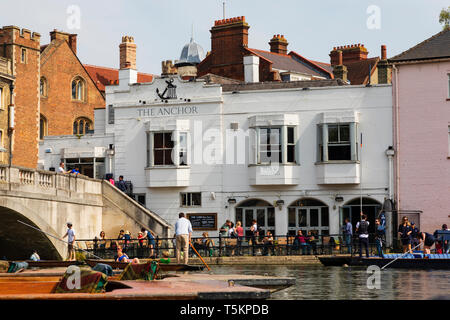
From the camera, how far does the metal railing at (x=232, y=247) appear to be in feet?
124

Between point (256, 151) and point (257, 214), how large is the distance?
3.09 metres

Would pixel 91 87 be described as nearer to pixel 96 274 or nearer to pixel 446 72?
pixel 446 72

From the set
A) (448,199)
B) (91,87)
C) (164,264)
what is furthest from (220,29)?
(164,264)

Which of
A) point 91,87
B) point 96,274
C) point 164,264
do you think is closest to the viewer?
point 96,274

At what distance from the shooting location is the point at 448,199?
137 ft

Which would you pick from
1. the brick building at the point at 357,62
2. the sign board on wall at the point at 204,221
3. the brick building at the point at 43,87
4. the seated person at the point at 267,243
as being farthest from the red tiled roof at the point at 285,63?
the seated person at the point at 267,243

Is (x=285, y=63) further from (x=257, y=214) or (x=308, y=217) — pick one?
(x=308, y=217)

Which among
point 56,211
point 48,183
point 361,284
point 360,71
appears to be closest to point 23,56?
point 48,183

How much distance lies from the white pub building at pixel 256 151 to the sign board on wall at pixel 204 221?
5 cm

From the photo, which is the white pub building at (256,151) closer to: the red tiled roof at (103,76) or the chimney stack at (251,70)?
the chimney stack at (251,70)

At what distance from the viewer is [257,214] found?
4494cm

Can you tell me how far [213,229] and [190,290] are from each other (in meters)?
29.4

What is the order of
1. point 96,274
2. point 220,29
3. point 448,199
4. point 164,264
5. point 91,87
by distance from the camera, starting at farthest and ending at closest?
1. point 91,87
2. point 220,29
3. point 448,199
4. point 164,264
5. point 96,274
